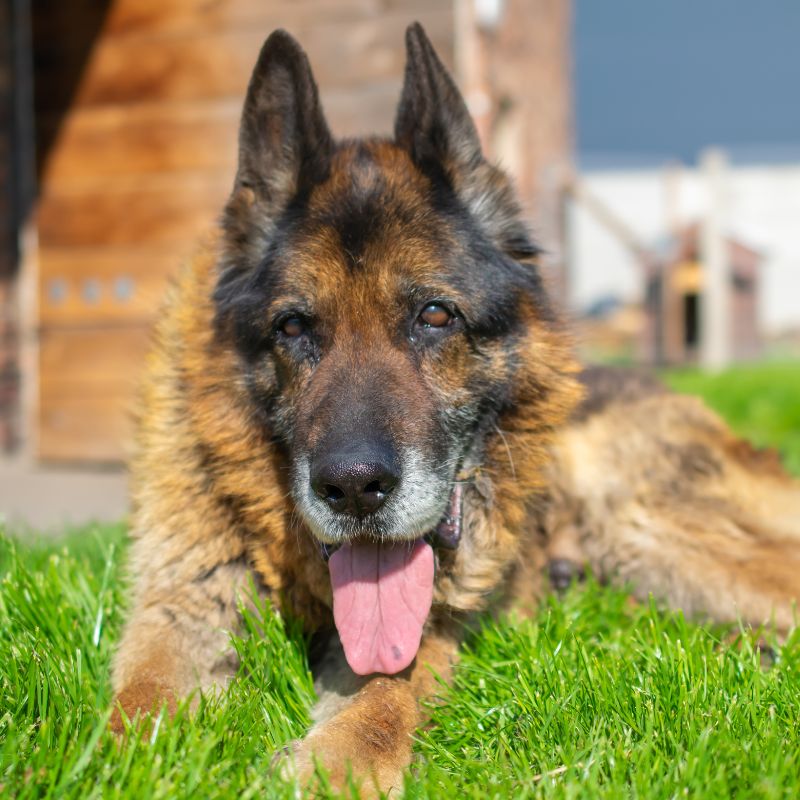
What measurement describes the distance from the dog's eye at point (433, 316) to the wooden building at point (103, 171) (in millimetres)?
3984

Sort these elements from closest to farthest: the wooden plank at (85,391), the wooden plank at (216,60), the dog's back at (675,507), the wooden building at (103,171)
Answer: the dog's back at (675,507), the wooden plank at (216,60), the wooden building at (103,171), the wooden plank at (85,391)

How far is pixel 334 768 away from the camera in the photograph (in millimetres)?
2098

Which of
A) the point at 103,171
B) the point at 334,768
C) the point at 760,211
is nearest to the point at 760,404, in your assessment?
the point at 103,171

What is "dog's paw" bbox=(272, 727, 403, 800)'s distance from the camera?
1980mm

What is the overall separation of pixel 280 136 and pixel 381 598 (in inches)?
59.2

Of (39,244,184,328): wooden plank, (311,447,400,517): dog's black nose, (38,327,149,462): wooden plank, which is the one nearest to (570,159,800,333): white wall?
(39,244,184,328): wooden plank

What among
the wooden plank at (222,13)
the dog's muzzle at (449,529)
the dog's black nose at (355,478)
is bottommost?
the dog's muzzle at (449,529)

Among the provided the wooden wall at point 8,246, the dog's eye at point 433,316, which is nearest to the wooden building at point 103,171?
the wooden wall at point 8,246

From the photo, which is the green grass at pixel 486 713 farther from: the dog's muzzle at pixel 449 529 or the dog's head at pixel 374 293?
the dog's head at pixel 374 293

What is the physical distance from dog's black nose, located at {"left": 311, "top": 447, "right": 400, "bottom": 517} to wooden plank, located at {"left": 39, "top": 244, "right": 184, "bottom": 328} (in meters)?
4.75

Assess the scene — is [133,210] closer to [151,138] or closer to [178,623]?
[151,138]

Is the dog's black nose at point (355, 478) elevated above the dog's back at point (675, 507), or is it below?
above

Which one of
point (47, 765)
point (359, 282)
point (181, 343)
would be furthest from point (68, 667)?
point (359, 282)

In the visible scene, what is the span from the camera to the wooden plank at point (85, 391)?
6.93 metres
